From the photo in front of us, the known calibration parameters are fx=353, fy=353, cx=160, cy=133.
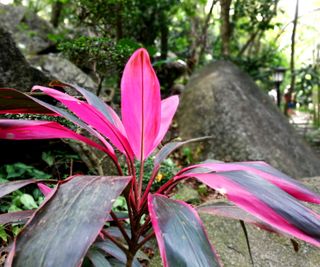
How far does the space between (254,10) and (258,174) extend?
241 inches

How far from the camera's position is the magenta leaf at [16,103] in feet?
2.60

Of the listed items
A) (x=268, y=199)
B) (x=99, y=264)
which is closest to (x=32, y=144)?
(x=99, y=264)

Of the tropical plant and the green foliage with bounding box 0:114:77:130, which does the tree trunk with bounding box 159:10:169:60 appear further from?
the tropical plant

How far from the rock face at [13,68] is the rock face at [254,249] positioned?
5.27 ft

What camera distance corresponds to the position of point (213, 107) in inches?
158

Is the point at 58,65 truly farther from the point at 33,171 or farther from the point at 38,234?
the point at 38,234

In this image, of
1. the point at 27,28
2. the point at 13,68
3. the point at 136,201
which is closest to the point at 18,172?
the point at 13,68

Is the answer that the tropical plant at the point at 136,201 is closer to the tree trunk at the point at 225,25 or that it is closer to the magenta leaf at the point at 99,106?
the magenta leaf at the point at 99,106

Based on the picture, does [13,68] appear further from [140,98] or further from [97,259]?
[140,98]

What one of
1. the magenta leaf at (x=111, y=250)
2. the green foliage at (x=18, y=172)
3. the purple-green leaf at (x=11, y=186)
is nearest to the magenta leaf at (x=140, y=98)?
the purple-green leaf at (x=11, y=186)

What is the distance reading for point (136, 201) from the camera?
878mm

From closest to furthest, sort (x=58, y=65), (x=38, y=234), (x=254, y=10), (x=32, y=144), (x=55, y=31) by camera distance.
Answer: (x=38, y=234) → (x=32, y=144) → (x=58, y=65) → (x=254, y=10) → (x=55, y=31)

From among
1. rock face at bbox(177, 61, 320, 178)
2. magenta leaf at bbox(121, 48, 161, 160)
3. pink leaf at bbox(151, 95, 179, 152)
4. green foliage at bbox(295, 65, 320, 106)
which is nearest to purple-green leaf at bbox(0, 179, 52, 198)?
magenta leaf at bbox(121, 48, 161, 160)

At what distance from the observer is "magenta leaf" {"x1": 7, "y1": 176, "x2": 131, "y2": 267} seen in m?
0.57
